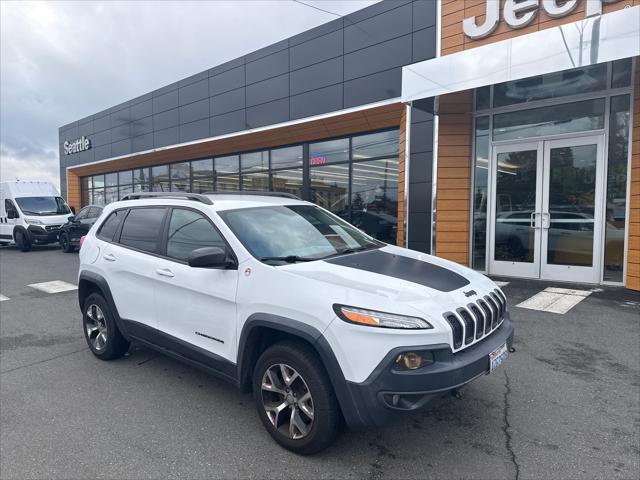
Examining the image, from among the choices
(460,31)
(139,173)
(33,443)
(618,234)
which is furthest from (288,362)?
(139,173)

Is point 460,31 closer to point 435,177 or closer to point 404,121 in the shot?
point 404,121

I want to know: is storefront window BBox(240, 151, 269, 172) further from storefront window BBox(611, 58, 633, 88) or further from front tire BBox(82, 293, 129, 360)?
front tire BBox(82, 293, 129, 360)

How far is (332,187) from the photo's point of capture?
1282 centimetres

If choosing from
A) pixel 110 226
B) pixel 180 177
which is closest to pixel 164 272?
pixel 110 226

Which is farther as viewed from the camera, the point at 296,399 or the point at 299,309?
the point at 296,399

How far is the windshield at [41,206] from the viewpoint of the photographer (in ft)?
53.7

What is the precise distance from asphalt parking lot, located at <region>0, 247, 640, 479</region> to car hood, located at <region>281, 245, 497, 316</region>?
3.37 ft

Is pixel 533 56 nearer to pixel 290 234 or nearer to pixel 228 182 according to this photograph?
pixel 290 234

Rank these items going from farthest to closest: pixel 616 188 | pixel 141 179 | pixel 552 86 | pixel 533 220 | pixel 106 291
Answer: pixel 141 179 → pixel 533 220 → pixel 552 86 → pixel 616 188 → pixel 106 291

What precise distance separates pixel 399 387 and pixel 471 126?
794cm

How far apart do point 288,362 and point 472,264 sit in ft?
24.7

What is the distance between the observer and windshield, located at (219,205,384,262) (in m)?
3.29

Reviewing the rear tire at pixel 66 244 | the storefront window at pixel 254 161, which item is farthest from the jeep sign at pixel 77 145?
the storefront window at pixel 254 161

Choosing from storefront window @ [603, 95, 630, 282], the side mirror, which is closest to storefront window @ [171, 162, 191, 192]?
storefront window @ [603, 95, 630, 282]
